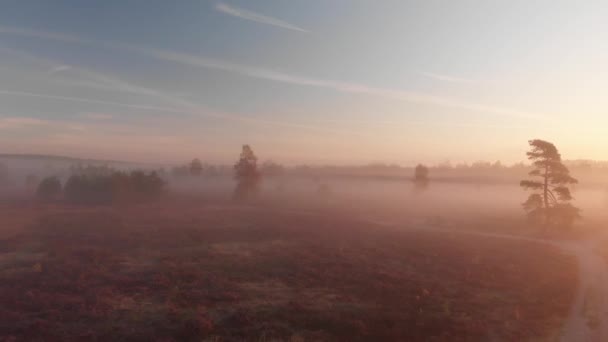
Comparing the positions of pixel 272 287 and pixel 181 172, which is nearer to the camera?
pixel 272 287

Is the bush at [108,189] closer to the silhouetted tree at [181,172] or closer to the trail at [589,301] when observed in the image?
the trail at [589,301]

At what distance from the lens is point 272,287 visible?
23.0 meters

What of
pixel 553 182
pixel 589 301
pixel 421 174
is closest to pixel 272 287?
pixel 589 301

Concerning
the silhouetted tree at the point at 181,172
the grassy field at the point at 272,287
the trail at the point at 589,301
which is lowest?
the grassy field at the point at 272,287

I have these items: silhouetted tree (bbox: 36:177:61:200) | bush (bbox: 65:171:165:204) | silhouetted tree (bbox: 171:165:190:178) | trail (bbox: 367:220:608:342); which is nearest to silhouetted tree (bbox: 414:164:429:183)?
trail (bbox: 367:220:608:342)

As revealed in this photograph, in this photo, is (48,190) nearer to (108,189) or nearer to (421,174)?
(108,189)

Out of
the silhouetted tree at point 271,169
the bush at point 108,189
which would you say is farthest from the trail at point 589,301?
the silhouetted tree at point 271,169

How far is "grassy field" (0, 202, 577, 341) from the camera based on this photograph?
16.2m

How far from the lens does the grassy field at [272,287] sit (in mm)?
16188

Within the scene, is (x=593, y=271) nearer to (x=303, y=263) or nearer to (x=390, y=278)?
(x=390, y=278)

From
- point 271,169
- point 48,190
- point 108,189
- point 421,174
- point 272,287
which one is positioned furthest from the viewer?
point 271,169

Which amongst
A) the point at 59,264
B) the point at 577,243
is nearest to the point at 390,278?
the point at 59,264

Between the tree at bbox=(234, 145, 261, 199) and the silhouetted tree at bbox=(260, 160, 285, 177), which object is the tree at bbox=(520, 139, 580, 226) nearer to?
the tree at bbox=(234, 145, 261, 199)

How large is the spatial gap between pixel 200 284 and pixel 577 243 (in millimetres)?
43137
